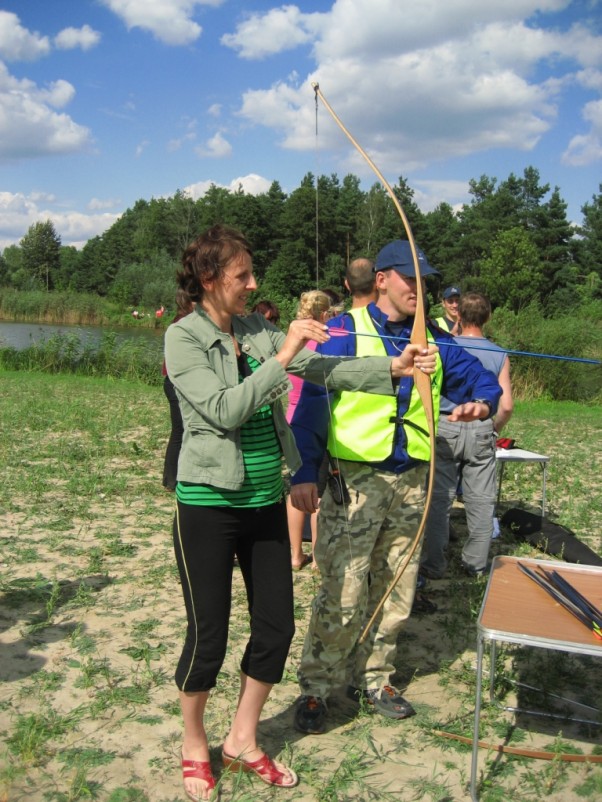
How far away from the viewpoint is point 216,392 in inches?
83.6

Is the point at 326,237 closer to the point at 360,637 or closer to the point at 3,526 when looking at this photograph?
the point at 3,526

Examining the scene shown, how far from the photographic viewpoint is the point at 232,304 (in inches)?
89.7

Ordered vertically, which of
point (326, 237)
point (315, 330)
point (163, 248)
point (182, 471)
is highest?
point (163, 248)

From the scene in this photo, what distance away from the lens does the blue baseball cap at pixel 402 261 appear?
2.75 metres

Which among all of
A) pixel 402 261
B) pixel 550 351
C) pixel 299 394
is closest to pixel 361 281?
pixel 299 394

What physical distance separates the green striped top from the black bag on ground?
127 inches

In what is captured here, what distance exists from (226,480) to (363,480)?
31.1 inches

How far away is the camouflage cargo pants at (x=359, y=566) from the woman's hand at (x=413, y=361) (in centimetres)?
44

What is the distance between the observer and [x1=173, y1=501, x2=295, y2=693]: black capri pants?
7.30ft

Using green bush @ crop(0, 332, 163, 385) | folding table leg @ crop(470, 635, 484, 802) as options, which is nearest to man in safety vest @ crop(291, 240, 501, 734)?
folding table leg @ crop(470, 635, 484, 802)

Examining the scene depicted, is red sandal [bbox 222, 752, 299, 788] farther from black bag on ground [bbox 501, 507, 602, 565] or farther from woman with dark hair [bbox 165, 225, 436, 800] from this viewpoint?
black bag on ground [bbox 501, 507, 602, 565]

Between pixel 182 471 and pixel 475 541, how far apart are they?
2.74 metres

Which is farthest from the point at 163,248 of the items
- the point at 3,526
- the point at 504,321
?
the point at 3,526

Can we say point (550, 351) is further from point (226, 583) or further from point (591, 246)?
point (591, 246)
